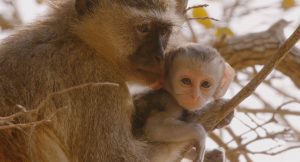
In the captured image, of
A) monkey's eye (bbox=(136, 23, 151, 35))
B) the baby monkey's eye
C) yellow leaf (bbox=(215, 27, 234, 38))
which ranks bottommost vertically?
yellow leaf (bbox=(215, 27, 234, 38))

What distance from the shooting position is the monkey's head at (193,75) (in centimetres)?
555

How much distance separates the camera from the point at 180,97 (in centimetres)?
557

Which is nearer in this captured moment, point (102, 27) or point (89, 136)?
point (89, 136)

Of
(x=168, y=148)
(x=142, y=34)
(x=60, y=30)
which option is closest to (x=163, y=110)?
(x=168, y=148)

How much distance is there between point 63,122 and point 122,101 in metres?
0.50

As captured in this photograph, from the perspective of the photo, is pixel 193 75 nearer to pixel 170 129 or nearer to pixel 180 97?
pixel 180 97

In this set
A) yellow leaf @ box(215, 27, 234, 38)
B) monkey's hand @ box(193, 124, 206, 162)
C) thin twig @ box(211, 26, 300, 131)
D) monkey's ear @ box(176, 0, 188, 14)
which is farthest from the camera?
yellow leaf @ box(215, 27, 234, 38)

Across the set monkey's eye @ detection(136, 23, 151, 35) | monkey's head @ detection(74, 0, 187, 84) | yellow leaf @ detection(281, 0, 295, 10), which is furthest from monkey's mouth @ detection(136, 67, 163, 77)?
yellow leaf @ detection(281, 0, 295, 10)

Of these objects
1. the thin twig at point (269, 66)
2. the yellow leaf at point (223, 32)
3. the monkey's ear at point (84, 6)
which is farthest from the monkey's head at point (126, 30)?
the yellow leaf at point (223, 32)

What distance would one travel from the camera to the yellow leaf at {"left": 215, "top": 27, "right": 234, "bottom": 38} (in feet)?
25.7

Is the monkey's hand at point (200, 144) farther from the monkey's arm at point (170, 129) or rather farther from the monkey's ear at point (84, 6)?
the monkey's ear at point (84, 6)

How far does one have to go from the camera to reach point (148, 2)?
5863 mm

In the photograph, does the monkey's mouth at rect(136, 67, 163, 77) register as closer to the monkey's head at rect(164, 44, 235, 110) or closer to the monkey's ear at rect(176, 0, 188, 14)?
the monkey's head at rect(164, 44, 235, 110)

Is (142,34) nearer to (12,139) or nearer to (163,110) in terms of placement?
(163,110)
